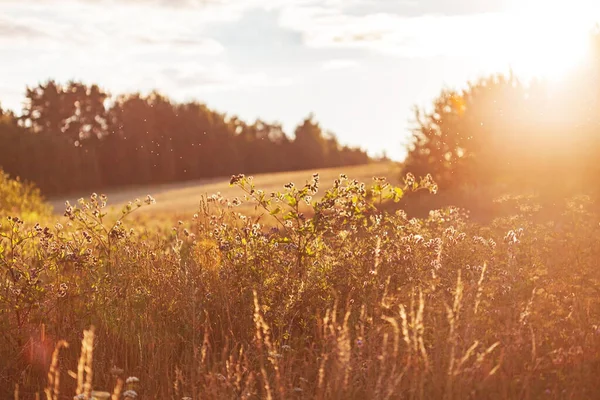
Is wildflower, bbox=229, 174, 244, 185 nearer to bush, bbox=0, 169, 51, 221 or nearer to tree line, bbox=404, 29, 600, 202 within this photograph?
tree line, bbox=404, 29, 600, 202

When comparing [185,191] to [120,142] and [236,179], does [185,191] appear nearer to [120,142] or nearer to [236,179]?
[120,142]

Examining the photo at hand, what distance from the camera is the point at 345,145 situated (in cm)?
5319

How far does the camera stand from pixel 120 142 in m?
36.4

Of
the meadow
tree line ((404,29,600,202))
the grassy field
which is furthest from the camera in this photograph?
the grassy field

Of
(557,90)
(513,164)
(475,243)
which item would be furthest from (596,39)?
(475,243)

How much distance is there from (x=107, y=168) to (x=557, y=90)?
27548 mm

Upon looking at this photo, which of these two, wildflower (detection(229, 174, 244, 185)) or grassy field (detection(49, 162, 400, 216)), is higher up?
wildflower (detection(229, 174, 244, 185))

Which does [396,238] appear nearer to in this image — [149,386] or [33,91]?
[149,386]

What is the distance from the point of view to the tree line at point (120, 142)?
32.8 meters

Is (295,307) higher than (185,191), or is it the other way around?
(185,191)

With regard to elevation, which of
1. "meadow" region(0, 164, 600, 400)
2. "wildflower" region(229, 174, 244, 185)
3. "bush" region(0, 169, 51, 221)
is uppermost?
"wildflower" region(229, 174, 244, 185)

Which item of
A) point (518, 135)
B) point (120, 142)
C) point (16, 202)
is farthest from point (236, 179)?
point (120, 142)

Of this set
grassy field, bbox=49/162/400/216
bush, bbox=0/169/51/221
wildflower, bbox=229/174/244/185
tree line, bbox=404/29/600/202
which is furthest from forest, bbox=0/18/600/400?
grassy field, bbox=49/162/400/216

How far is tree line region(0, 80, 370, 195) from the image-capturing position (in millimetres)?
32844
